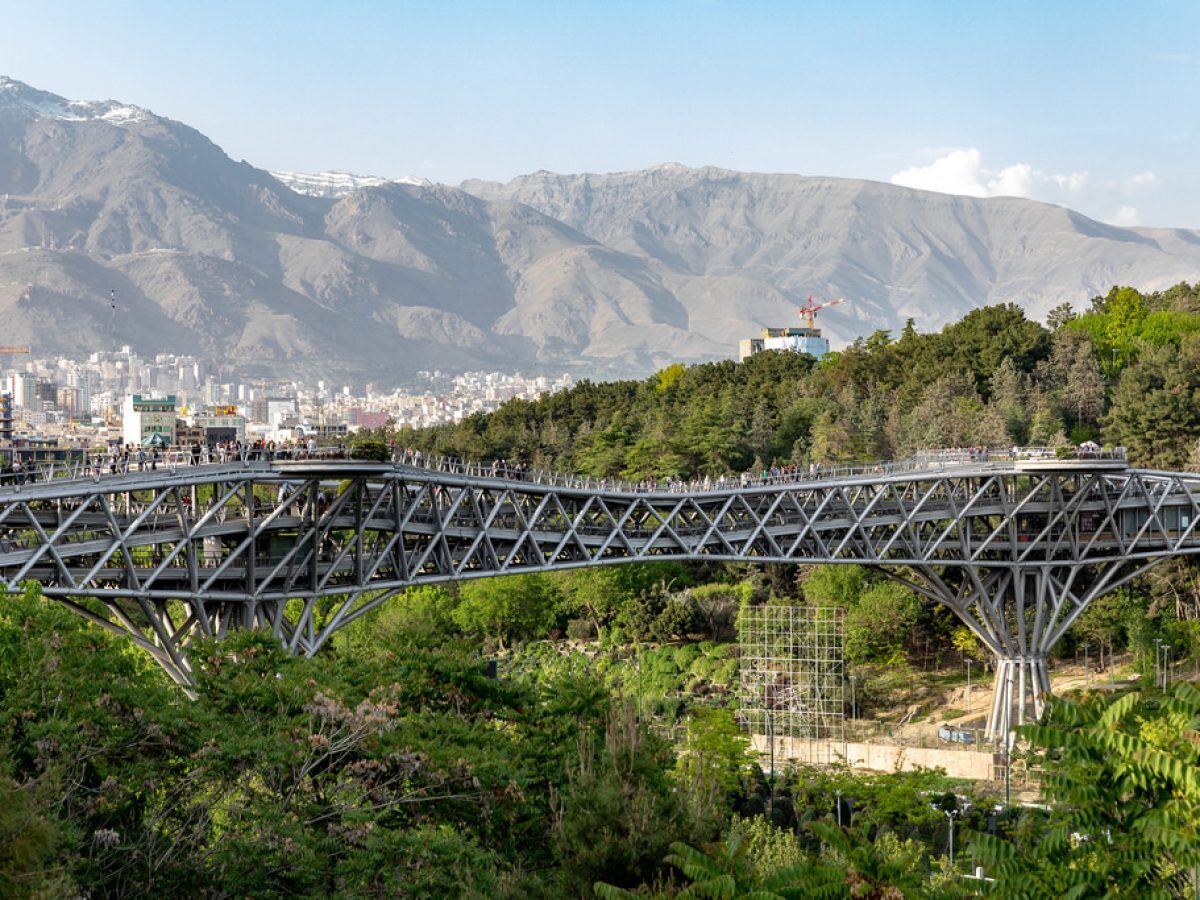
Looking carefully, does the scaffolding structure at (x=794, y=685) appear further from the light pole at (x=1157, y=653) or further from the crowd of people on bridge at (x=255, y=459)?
the light pole at (x=1157, y=653)

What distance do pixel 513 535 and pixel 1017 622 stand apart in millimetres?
21712

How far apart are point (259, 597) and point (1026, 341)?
65.2m

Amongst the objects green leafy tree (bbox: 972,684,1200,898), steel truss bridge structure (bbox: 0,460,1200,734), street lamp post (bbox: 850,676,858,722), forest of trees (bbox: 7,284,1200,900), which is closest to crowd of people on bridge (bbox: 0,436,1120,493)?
steel truss bridge structure (bbox: 0,460,1200,734)

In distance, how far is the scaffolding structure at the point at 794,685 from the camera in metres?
61.3

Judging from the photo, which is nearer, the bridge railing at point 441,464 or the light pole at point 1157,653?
the bridge railing at point 441,464

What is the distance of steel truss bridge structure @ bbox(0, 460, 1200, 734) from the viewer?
40.0 meters

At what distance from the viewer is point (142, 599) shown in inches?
1570

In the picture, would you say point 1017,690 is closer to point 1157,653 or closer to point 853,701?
point 853,701

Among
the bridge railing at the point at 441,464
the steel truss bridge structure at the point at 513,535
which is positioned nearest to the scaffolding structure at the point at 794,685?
the steel truss bridge structure at the point at 513,535

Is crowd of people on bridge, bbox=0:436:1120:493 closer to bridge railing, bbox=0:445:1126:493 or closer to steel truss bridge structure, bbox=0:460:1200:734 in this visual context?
bridge railing, bbox=0:445:1126:493

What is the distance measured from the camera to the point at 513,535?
164 feet

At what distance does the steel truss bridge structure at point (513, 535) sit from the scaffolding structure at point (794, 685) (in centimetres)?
542

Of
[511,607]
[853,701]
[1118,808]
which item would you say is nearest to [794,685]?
[853,701]

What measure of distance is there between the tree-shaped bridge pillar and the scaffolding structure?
20.1 ft
